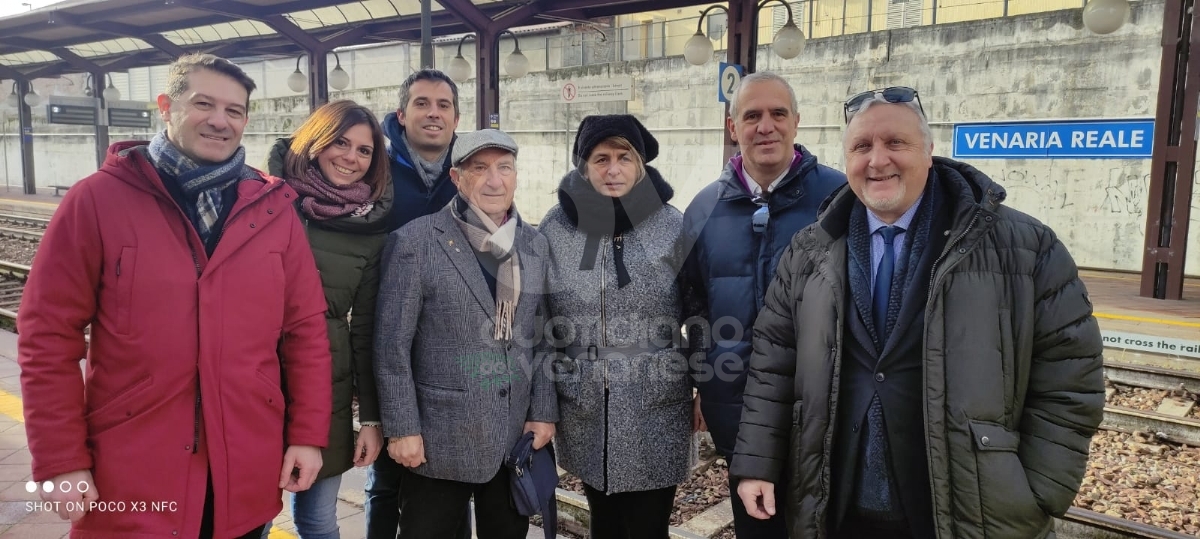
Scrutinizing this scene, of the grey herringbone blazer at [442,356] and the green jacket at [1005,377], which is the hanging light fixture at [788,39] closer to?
the grey herringbone blazer at [442,356]

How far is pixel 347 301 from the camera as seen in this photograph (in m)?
2.79

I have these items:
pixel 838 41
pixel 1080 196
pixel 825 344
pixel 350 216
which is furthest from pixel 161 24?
pixel 1080 196

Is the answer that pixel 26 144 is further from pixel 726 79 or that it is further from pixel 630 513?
pixel 630 513

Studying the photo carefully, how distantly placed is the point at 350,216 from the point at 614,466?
1.35 m

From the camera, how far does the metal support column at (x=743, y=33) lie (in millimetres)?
10773

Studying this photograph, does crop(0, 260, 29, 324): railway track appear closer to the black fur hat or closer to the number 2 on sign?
the black fur hat

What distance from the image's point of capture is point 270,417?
2.43m

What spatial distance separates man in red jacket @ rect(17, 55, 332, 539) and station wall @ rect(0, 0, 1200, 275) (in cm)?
1361

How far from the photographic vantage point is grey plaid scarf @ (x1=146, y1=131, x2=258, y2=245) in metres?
2.31

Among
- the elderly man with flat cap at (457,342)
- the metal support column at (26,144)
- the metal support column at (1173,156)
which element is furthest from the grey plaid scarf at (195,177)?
the metal support column at (26,144)

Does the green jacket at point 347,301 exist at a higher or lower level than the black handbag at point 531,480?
higher

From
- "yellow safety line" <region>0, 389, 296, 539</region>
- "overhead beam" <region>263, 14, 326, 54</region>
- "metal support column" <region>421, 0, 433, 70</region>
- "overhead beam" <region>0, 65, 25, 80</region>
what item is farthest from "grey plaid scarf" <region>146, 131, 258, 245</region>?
"overhead beam" <region>0, 65, 25, 80</region>

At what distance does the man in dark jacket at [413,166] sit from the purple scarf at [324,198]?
25cm

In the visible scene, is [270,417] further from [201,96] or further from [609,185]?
[609,185]
